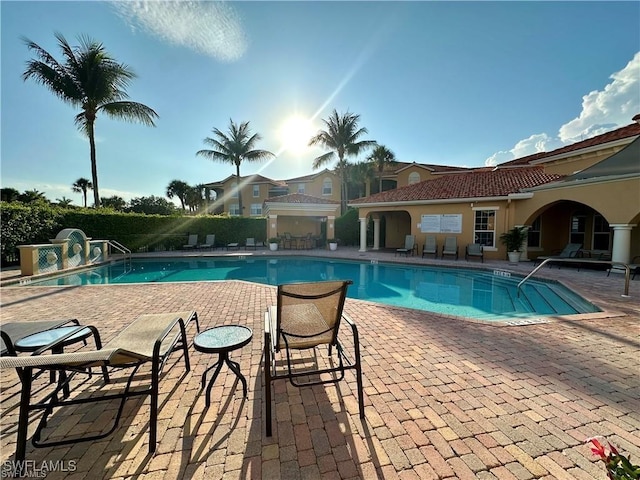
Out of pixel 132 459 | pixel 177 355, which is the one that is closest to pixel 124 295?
pixel 177 355

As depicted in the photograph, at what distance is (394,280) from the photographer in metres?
11.2

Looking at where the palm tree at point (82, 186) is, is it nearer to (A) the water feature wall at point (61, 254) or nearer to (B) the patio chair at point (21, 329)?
(A) the water feature wall at point (61, 254)

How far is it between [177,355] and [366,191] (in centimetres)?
2845

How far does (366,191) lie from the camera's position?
30.1 m

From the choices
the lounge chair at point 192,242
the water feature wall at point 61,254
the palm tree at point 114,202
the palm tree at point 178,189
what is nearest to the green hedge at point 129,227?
the lounge chair at point 192,242

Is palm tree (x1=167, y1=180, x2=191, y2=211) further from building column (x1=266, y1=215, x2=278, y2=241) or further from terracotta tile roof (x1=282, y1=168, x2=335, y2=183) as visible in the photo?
building column (x1=266, y1=215, x2=278, y2=241)

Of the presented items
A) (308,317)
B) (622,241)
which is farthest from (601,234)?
(308,317)

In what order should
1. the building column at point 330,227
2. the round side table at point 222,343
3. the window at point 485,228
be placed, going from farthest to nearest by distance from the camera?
the building column at point 330,227, the window at point 485,228, the round side table at point 222,343

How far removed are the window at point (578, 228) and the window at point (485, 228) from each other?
3.98m

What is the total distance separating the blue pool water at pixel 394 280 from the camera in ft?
23.9

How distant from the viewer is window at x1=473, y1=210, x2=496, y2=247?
13859 millimetres

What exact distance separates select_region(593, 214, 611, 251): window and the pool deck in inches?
466

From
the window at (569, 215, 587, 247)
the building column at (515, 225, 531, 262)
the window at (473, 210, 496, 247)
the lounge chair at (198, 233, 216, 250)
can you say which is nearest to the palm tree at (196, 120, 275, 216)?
the lounge chair at (198, 233, 216, 250)

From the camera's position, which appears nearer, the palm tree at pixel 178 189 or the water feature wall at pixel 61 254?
the water feature wall at pixel 61 254
